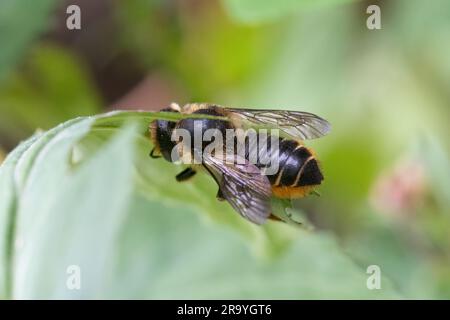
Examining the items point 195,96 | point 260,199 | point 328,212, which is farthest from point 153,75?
point 260,199

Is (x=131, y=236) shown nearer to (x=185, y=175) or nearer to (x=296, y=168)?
(x=185, y=175)

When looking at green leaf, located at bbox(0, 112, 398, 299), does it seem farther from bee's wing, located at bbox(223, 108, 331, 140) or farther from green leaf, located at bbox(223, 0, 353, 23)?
green leaf, located at bbox(223, 0, 353, 23)

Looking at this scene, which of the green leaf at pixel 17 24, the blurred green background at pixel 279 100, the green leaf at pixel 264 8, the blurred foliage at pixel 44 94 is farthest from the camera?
the blurred foliage at pixel 44 94

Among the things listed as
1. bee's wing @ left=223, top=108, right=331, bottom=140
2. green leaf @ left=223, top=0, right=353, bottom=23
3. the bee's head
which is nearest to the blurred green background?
green leaf @ left=223, top=0, right=353, bottom=23

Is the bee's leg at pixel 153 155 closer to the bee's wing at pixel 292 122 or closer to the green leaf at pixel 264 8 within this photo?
the bee's wing at pixel 292 122

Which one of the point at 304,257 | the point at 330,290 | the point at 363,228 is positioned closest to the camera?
the point at 330,290

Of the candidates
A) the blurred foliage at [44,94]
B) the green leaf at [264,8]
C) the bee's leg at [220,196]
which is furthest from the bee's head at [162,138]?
the blurred foliage at [44,94]
